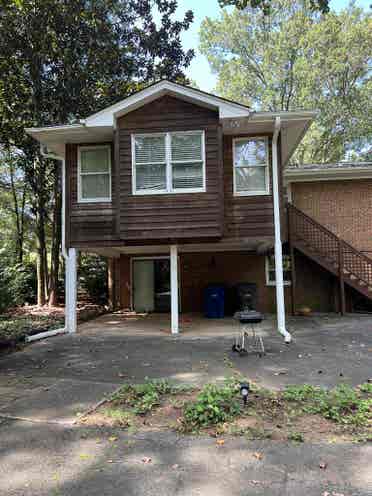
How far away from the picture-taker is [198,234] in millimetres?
9172

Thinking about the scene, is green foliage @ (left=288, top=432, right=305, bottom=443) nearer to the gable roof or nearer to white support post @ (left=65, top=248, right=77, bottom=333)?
white support post @ (left=65, top=248, right=77, bottom=333)

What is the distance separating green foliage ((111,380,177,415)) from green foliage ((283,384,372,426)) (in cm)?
156

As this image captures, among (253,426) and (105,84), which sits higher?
(105,84)

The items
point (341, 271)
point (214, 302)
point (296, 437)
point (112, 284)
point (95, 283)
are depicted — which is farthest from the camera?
point (95, 283)

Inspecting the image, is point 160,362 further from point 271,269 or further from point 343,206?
point 343,206

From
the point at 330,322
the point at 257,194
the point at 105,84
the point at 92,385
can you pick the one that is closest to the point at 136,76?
the point at 105,84

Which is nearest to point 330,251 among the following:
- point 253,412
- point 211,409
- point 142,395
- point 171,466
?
point 253,412

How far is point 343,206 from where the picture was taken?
1338cm

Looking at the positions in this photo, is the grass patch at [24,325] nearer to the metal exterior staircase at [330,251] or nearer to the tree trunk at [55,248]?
the tree trunk at [55,248]

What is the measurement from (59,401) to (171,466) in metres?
2.20

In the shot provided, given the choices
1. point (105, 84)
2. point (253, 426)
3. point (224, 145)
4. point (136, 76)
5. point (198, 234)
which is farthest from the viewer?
point (136, 76)

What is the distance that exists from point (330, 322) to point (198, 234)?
471 centimetres

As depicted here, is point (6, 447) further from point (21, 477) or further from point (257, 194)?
point (257, 194)

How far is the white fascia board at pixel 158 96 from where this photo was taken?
29.4ft
